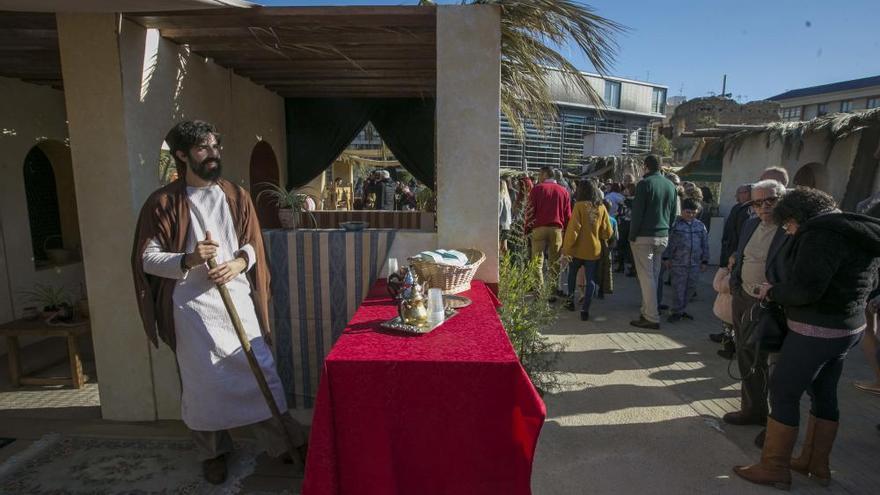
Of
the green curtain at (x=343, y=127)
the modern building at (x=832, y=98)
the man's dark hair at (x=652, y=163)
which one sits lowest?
the man's dark hair at (x=652, y=163)

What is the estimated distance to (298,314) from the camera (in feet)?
11.2

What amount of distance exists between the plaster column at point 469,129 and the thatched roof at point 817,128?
671 centimetres

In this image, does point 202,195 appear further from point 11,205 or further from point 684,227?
point 684,227

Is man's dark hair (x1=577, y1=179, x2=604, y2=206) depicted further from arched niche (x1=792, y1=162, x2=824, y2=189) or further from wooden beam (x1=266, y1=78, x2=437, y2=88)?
arched niche (x1=792, y1=162, x2=824, y2=189)

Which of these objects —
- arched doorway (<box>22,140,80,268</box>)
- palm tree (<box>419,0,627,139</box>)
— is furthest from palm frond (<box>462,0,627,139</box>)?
arched doorway (<box>22,140,80,268</box>)

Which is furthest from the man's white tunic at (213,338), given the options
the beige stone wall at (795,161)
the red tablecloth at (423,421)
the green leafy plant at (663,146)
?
the green leafy plant at (663,146)

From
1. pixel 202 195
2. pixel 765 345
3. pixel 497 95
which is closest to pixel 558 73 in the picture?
pixel 497 95

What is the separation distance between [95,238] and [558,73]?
3417mm

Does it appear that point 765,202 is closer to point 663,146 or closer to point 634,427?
point 634,427

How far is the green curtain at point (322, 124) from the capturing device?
6254 mm

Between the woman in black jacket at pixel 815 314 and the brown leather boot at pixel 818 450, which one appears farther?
the brown leather boot at pixel 818 450

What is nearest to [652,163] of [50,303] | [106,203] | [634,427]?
[634,427]

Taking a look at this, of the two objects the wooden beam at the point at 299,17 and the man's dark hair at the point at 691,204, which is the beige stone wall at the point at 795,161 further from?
the wooden beam at the point at 299,17

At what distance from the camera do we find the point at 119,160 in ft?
10.2
